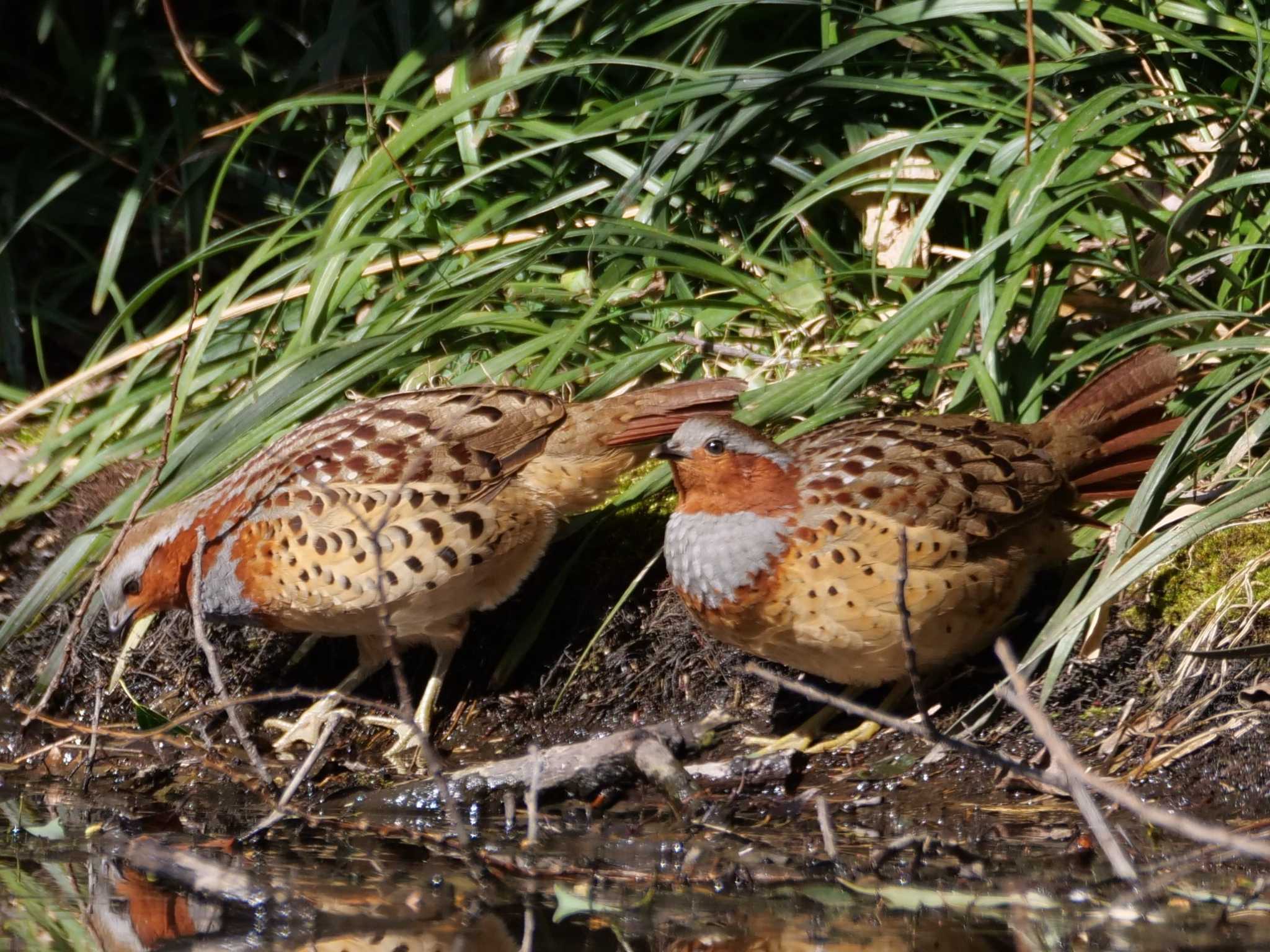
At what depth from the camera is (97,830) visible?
3787 millimetres

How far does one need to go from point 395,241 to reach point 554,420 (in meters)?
1.11

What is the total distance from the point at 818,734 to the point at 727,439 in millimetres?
859

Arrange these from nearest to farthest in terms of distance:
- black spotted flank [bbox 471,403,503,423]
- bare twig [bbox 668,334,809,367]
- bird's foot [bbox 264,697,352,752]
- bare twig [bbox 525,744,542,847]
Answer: bare twig [bbox 525,744,542,847], black spotted flank [bbox 471,403,503,423], bird's foot [bbox 264,697,352,752], bare twig [bbox 668,334,809,367]

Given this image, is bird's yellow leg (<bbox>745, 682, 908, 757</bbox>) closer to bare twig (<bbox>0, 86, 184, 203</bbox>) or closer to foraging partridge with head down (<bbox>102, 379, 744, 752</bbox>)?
foraging partridge with head down (<bbox>102, 379, 744, 752</bbox>)

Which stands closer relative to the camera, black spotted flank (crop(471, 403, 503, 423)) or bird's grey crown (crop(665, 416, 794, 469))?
bird's grey crown (crop(665, 416, 794, 469))

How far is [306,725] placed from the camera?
4.52 m

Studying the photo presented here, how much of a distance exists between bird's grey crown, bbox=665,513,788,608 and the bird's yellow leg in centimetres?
50

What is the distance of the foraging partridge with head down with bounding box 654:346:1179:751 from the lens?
3.66 meters

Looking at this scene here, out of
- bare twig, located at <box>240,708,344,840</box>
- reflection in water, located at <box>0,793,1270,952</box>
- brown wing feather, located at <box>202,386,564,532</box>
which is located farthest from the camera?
brown wing feather, located at <box>202,386,564,532</box>

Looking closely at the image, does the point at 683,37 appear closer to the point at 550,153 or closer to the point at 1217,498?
the point at 550,153

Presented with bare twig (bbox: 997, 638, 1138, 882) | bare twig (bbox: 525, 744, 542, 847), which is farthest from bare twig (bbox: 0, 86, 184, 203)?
bare twig (bbox: 997, 638, 1138, 882)

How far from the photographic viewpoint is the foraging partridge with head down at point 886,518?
3.66 meters

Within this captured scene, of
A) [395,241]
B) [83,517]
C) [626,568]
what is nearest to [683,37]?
[395,241]

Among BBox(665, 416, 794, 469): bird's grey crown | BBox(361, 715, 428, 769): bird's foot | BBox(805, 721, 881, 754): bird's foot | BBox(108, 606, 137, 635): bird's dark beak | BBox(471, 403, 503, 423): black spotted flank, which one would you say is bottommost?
BBox(805, 721, 881, 754): bird's foot
